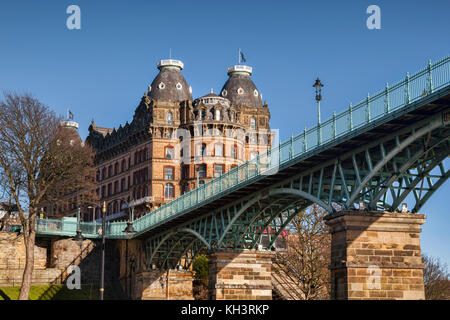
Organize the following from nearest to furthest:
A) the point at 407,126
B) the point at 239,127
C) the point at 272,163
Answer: the point at 407,126 → the point at 272,163 → the point at 239,127

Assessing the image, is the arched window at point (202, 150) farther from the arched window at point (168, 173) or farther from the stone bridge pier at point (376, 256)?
the stone bridge pier at point (376, 256)

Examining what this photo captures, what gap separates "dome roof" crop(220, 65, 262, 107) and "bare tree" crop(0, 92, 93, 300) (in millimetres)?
38310

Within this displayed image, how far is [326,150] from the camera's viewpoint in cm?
3697

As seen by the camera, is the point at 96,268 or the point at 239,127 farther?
the point at 239,127

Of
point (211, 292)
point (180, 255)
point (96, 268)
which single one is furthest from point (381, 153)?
point (96, 268)

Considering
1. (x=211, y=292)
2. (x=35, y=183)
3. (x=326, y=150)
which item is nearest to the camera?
(x=326, y=150)

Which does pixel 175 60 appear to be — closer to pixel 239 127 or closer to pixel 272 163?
pixel 239 127

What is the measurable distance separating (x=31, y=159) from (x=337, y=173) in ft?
106

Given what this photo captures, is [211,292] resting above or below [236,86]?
below

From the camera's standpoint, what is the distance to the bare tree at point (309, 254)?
64.4 metres

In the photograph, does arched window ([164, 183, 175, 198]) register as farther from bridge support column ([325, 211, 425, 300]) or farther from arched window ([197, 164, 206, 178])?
bridge support column ([325, 211, 425, 300])

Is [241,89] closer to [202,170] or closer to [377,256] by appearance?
[202,170]

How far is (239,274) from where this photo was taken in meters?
54.6

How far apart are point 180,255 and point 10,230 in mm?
21098
